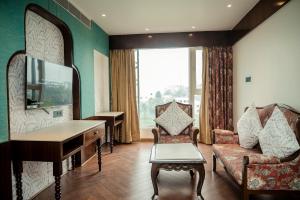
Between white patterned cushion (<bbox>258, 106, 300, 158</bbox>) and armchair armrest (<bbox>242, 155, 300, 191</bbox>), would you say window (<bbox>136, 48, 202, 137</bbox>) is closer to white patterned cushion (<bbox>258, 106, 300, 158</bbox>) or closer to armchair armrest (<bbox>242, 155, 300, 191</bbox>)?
white patterned cushion (<bbox>258, 106, 300, 158</bbox>)

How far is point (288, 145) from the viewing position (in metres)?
2.20

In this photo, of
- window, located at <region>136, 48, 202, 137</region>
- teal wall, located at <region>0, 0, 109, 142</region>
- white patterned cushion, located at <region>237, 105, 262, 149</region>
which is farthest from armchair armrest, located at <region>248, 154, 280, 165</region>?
window, located at <region>136, 48, 202, 137</region>

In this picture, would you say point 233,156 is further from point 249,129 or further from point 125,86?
point 125,86

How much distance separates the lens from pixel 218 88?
5074 mm

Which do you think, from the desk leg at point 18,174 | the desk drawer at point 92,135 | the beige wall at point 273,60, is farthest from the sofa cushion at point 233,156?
the desk leg at point 18,174

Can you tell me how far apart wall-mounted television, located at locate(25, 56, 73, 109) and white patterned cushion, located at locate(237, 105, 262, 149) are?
2657 millimetres

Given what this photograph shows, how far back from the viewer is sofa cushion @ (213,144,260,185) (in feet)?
7.60

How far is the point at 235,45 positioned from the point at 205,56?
2.31ft

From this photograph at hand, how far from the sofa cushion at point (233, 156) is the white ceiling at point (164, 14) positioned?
2.31 m

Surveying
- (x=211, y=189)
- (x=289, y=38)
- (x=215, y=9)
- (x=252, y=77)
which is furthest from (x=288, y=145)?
(x=215, y=9)

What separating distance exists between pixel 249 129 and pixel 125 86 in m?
3.18

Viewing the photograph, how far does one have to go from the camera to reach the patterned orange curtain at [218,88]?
5043mm

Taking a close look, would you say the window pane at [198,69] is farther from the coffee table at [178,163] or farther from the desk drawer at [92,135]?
the coffee table at [178,163]

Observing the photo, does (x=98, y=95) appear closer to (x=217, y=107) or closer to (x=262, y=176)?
(x=217, y=107)
